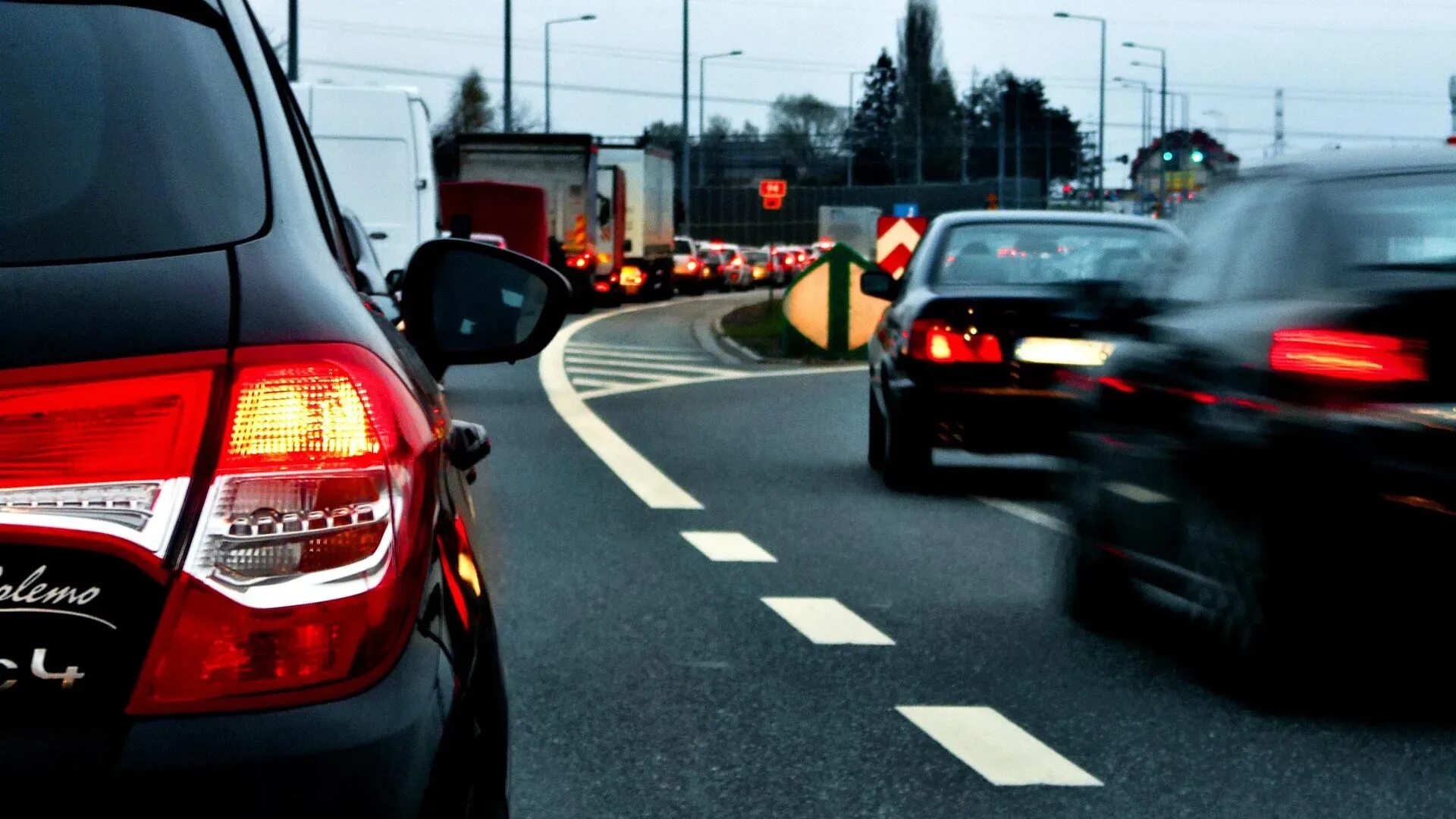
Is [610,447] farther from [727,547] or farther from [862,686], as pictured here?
[862,686]

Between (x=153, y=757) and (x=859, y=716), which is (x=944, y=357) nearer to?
(x=859, y=716)

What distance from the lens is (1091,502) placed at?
7441mm

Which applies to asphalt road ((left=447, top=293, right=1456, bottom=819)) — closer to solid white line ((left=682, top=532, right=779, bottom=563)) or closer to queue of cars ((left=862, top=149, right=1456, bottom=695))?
solid white line ((left=682, top=532, right=779, bottom=563))

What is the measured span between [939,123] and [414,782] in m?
181

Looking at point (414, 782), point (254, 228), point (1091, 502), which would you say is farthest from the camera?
point (1091, 502)

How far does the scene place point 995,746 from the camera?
5586mm

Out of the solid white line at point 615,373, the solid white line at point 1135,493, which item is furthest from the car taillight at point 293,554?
the solid white line at point 615,373

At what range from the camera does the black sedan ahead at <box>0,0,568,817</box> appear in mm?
2064

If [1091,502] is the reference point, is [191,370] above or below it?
above

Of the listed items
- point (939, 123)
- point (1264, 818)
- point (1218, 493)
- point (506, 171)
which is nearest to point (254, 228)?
point (1264, 818)

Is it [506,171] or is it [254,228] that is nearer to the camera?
[254,228]

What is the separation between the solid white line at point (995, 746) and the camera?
206 inches

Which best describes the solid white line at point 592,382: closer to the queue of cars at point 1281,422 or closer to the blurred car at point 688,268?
the queue of cars at point 1281,422

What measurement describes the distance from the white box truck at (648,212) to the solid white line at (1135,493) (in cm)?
4046
